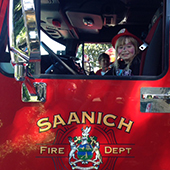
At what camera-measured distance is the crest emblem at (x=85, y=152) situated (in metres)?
1.65

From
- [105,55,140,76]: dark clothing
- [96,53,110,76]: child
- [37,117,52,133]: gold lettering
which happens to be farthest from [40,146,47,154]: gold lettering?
[96,53,110,76]: child

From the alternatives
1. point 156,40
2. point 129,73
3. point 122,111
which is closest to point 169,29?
point 156,40

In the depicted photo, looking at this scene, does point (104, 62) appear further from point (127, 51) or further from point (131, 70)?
point (131, 70)

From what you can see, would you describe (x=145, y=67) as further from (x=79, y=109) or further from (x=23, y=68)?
(x=23, y=68)

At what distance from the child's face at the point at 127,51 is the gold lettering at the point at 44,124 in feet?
2.95

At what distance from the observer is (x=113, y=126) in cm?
164

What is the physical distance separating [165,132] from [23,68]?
0.99 m

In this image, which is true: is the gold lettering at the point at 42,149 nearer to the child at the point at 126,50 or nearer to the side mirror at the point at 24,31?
the side mirror at the point at 24,31

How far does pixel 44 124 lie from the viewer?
163 cm

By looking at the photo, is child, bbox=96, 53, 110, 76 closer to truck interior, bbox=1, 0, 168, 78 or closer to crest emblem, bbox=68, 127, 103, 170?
truck interior, bbox=1, 0, 168, 78

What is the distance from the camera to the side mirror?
1178mm

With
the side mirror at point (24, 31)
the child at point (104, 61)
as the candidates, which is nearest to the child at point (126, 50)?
the side mirror at point (24, 31)

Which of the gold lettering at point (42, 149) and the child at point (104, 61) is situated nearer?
the gold lettering at point (42, 149)

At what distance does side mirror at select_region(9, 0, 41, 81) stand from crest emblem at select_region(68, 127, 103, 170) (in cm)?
66
